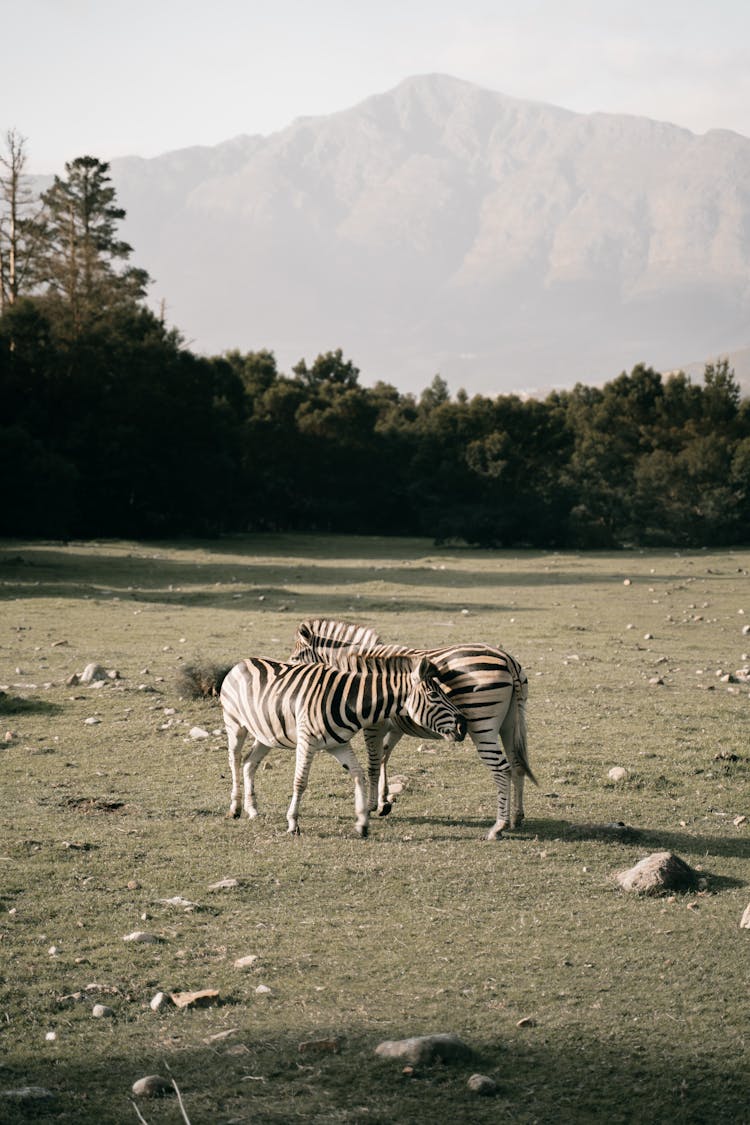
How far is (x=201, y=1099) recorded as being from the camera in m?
5.20

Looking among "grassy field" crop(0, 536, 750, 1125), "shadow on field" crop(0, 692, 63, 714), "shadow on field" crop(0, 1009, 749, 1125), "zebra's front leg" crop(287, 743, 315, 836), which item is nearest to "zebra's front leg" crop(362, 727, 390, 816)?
"grassy field" crop(0, 536, 750, 1125)

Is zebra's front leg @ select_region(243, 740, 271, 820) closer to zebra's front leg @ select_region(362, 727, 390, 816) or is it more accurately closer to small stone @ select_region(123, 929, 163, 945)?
zebra's front leg @ select_region(362, 727, 390, 816)

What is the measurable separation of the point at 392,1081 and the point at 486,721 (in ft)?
15.1

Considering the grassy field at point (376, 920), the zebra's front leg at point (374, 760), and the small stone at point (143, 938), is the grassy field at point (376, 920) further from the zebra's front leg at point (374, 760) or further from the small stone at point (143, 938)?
the zebra's front leg at point (374, 760)

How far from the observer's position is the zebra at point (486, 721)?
31.8 ft

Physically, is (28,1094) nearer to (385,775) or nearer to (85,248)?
(385,775)

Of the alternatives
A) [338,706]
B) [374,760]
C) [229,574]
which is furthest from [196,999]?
[229,574]

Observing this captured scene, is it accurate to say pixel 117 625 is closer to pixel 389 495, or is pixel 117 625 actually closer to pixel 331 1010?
pixel 331 1010

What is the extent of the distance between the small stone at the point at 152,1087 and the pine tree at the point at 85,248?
190ft

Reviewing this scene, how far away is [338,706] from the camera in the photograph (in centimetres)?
945

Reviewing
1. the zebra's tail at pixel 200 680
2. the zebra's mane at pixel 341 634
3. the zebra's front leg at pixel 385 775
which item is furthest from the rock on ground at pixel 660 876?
the zebra's tail at pixel 200 680

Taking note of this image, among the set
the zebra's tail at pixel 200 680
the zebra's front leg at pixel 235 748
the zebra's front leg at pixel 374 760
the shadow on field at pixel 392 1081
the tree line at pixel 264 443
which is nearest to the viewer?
the shadow on field at pixel 392 1081

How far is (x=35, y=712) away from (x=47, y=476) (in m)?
34.7

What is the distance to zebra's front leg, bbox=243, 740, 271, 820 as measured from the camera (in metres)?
10.2
